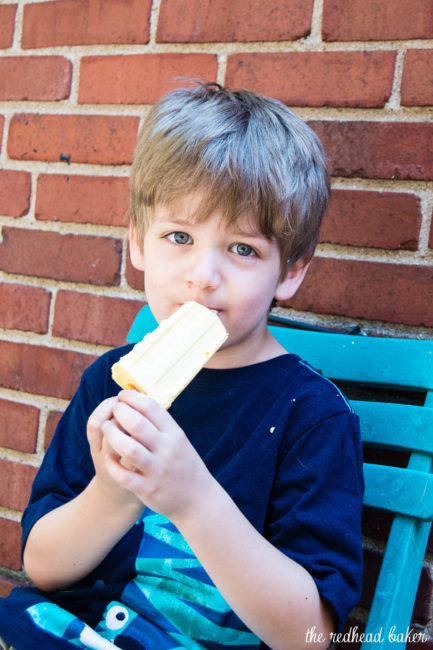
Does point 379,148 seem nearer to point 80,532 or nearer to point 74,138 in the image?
point 74,138

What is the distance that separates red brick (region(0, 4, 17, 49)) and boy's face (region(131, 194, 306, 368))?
87 centimetres

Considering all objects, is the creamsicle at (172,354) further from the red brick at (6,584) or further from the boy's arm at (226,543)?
the red brick at (6,584)

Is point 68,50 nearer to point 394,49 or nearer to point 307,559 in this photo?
point 394,49

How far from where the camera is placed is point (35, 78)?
67.7 inches

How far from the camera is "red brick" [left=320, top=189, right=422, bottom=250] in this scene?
4.43 ft

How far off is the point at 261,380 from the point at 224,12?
0.82 m

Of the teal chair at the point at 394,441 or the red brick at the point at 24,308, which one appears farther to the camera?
the red brick at the point at 24,308

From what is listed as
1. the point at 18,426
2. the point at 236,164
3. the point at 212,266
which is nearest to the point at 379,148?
the point at 236,164

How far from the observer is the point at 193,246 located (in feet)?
3.67

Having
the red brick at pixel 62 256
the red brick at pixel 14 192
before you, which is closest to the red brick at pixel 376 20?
the red brick at pixel 62 256

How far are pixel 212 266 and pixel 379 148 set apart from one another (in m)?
0.49

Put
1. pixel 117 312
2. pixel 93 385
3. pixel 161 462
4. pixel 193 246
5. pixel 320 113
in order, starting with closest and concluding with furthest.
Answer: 1. pixel 161 462
2. pixel 193 246
3. pixel 93 385
4. pixel 320 113
5. pixel 117 312

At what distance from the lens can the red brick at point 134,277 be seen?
1604mm

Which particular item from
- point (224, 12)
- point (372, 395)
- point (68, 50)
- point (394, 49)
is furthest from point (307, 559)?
point (68, 50)
